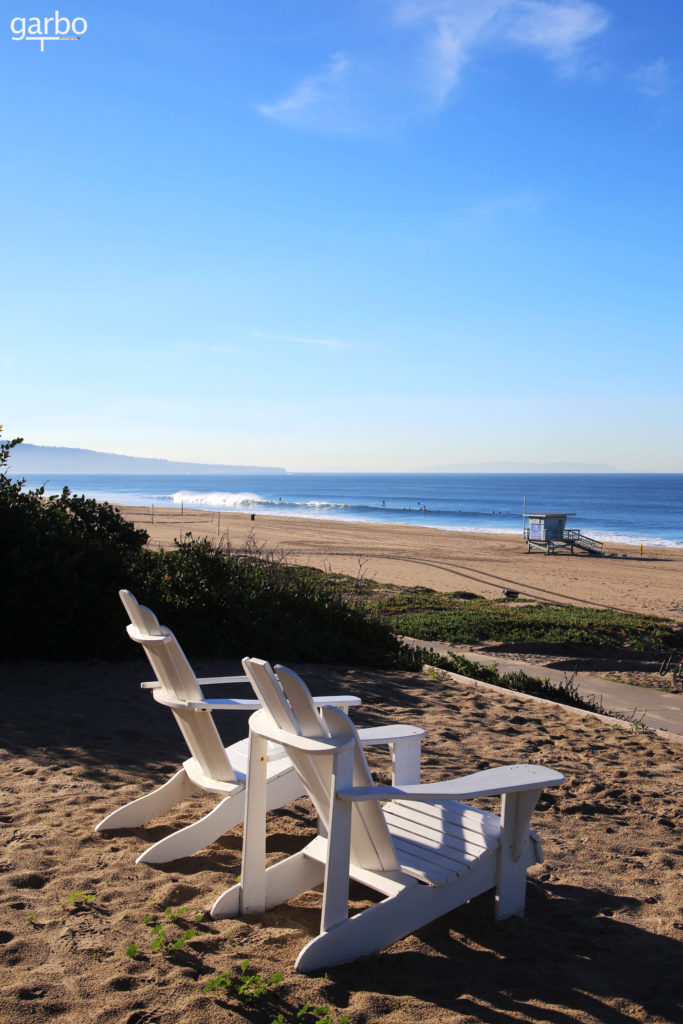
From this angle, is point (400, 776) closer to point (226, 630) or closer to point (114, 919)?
point (114, 919)

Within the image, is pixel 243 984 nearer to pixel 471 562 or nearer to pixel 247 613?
pixel 247 613

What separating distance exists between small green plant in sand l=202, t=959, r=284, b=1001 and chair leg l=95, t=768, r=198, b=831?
4.26ft

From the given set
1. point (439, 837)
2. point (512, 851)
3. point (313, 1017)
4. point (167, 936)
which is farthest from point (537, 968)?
point (167, 936)

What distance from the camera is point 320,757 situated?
2.61 meters

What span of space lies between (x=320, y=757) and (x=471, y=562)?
79.4 feet

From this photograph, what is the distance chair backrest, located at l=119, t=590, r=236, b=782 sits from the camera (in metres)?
3.45

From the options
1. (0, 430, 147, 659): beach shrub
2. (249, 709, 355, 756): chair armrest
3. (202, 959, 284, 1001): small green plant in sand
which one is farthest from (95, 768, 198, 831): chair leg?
(0, 430, 147, 659): beach shrub

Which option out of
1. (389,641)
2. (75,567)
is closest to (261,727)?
(75,567)

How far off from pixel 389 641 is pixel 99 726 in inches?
151

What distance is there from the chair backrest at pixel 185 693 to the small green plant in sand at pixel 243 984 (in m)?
1.02

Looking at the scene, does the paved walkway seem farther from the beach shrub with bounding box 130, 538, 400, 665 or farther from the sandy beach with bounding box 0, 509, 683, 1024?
the beach shrub with bounding box 130, 538, 400, 665

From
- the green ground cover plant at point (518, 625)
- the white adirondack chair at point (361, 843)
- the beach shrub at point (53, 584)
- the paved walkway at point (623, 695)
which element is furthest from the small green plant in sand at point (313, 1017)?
the green ground cover plant at point (518, 625)

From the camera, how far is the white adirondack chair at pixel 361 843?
2.58m

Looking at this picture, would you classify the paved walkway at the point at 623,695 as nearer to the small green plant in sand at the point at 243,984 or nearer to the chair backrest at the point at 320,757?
the chair backrest at the point at 320,757
